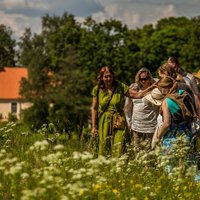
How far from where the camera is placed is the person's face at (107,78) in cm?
925

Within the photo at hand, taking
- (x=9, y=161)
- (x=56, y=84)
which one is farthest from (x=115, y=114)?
(x=56, y=84)

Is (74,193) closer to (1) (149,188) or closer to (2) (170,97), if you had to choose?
(1) (149,188)

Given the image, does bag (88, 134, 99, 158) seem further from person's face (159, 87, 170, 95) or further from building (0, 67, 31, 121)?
building (0, 67, 31, 121)

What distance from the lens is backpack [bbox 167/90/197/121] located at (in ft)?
27.0

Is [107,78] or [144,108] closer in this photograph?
[107,78]

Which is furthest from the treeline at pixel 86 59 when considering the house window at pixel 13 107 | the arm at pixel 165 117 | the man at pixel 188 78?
the arm at pixel 165 117

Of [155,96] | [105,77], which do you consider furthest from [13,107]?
[155,96]

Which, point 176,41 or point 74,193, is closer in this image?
point 74,193

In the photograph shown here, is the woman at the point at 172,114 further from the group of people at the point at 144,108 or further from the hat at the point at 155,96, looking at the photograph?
the hat at the point at 155,96

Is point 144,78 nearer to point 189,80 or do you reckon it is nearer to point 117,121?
point 117,121

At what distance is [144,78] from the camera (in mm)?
9750

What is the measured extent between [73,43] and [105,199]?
53532 mm

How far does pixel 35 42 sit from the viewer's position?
81.0 meters

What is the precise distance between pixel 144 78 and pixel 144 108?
0.59 metres
